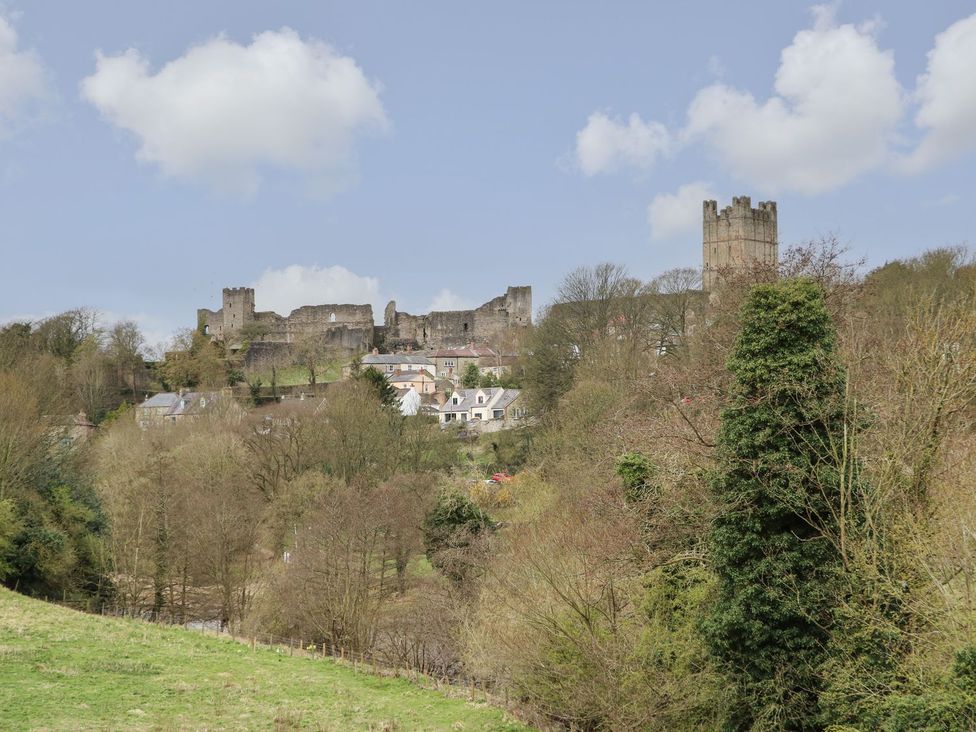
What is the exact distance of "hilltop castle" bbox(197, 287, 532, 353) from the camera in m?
76.7

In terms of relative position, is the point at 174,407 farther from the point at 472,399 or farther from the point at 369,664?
the point at 369,664

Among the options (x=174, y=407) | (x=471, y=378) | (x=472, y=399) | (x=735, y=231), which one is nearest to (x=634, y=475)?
(x=472, y=399)

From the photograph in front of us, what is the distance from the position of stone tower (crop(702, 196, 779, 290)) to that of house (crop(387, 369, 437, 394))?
19.9 metres

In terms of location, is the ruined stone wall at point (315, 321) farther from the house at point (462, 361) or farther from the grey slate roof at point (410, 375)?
the grey slate roof at point (410, 375)

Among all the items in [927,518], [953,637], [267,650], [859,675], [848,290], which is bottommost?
[267,650]

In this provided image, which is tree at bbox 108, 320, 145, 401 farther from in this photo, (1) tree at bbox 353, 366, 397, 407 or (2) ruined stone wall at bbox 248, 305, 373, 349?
(1) tree at bbox 353, 366, 397, 407

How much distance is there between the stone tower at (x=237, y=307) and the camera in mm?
77062

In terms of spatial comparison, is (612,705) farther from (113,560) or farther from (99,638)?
(113,560)

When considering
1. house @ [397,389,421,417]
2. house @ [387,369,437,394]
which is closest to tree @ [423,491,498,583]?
house @ [397,389,421,417]

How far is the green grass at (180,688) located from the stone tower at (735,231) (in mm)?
47767

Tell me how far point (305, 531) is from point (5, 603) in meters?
6.41

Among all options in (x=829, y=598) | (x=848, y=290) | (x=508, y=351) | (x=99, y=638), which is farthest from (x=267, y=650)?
(x=508, y=351)

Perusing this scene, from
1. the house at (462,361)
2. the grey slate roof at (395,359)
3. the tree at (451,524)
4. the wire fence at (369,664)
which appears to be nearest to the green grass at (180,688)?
the wire fence at (369,664)

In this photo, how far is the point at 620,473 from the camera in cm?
1480
